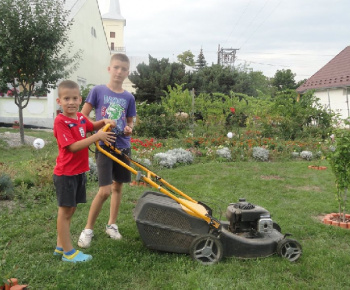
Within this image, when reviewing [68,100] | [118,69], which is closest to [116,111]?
[118,69]

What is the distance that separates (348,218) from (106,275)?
127 inches

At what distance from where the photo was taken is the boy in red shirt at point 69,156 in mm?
3070

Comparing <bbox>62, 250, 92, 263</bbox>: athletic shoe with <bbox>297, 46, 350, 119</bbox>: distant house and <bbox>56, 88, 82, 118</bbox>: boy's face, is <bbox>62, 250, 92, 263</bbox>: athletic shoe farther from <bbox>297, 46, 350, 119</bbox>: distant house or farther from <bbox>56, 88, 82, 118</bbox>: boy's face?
<bbox>297, 46, 350, 119</bbox>: distant house

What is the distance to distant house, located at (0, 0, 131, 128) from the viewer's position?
1648cm

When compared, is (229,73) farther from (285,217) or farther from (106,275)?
(106,275)

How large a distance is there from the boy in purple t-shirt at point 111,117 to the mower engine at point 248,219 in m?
1.09

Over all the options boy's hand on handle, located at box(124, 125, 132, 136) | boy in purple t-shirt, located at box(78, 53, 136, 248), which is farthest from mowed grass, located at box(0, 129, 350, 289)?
boy's hand on handle, located at box(124, 125, 132, 136)

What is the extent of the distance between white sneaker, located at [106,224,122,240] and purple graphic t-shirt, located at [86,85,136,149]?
2.70ft

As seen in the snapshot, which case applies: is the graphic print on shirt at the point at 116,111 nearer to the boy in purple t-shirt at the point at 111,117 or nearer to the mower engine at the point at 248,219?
the boy in purple t-shirt at the point at 111,117

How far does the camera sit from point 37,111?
16.6m

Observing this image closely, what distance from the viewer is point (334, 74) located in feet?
62.2

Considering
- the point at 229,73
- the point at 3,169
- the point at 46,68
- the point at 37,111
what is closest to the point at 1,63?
the point at 46,68

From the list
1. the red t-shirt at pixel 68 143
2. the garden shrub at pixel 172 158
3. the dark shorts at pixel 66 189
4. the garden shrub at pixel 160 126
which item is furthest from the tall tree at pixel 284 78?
the dark shorts at pixel 66 189

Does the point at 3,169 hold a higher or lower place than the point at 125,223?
higher
